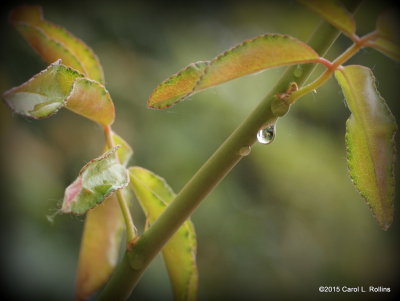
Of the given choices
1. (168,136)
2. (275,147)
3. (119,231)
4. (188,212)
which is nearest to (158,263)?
(168,136)

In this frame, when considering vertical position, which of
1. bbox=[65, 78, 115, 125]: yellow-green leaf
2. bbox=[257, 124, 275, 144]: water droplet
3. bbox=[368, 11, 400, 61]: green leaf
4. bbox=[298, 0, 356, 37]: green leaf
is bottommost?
bbox=[65, 78, 115, 125]: yellow-green leaf

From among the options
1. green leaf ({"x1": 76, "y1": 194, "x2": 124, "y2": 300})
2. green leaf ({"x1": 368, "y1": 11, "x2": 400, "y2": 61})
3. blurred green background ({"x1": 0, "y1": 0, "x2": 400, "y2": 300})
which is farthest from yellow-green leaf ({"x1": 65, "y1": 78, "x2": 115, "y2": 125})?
blurred green background ({"x1": 0, "y1": 0, "x2": 400, "y2": 300})

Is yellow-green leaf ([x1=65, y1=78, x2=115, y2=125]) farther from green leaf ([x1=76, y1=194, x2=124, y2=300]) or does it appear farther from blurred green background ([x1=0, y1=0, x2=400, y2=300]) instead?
blurred green background ([x1=0, y1=0, x2=400, y2=300])

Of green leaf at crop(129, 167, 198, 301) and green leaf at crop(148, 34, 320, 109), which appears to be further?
green leaf at crop(129, 167, 198, 301)

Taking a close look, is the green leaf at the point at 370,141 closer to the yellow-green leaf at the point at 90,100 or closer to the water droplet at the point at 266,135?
the water droplet at the point at 266,135

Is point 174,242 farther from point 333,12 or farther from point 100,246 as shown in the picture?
point 333,12
